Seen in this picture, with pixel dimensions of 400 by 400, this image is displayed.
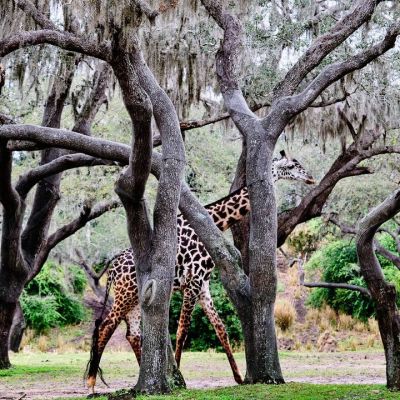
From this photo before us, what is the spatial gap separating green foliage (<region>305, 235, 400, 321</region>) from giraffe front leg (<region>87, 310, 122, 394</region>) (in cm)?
1488

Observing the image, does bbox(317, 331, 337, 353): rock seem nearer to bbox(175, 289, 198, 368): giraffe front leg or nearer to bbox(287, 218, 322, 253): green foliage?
bbox(287, 218, 322, 253): green foliage

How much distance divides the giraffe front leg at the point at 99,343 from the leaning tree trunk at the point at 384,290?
345 centimetres

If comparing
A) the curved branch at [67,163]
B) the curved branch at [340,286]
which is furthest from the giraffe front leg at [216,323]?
the curved branch at [340,286]

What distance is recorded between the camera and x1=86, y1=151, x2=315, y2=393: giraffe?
1005 cm

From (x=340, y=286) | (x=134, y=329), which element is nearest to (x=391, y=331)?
(x=134, y=329)

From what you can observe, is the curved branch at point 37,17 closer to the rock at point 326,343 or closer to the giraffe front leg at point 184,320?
the giraffe front leg at point 184,320

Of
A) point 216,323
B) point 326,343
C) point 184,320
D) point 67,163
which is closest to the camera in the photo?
point 184,320

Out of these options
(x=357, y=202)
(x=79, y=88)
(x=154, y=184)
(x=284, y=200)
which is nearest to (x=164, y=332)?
(x=79, y=88)

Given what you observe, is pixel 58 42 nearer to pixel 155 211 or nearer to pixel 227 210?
pixel 155 211

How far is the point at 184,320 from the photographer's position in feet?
33.9

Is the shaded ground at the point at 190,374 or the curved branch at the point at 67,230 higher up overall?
the curved branch at the point at 67,230

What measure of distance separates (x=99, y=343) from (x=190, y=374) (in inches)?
123

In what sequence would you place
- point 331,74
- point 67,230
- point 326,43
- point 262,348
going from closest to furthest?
point 262,348, point 331,74, point 326,43, point 67,230

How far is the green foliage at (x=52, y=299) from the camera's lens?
89.4 feet
